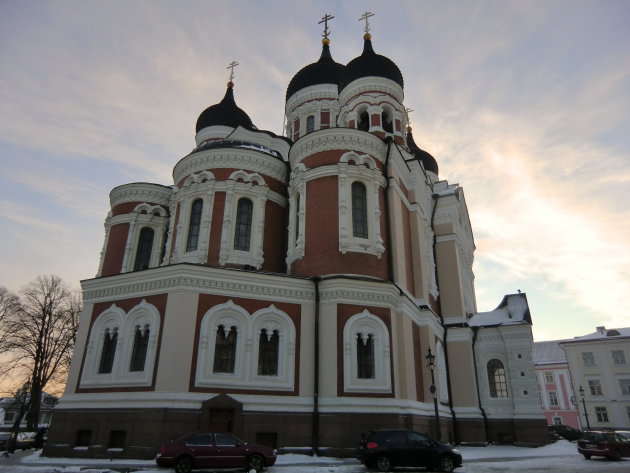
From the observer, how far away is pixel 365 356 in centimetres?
1736

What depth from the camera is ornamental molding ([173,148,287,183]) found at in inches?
869

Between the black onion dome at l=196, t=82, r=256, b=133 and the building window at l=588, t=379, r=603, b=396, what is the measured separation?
4105 cm

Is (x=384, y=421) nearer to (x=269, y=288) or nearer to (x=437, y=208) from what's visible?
(x=269, y=288)

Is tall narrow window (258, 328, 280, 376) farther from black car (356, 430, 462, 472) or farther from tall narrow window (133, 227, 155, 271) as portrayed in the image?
tall narrow window (133, 227, 155, 271)

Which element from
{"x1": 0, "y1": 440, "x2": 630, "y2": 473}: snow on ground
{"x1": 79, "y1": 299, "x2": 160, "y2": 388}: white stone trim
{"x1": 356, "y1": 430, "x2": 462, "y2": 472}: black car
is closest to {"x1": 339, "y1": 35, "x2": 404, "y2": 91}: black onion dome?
{"x1": 79, "y1": 299, "x2": 160, "y2": 388}: white stone trim

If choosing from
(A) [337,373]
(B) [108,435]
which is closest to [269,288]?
(A) [337,373]

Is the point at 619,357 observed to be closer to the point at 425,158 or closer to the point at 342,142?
the point at 425,158

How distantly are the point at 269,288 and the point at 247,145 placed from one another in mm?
8540

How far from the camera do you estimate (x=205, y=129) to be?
30.9 meters

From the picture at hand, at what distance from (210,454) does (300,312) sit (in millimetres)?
6875

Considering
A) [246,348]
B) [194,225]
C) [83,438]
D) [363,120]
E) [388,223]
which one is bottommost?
[83,438]

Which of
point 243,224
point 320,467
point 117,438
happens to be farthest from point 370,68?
point 117,438

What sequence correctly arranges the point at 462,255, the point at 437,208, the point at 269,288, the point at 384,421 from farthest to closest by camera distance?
the point at 462,255, the point at 437,208, the point at 269,288, the point at 384,421

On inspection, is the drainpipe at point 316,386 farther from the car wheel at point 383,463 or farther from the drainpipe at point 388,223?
the car wheel at point 383,463
